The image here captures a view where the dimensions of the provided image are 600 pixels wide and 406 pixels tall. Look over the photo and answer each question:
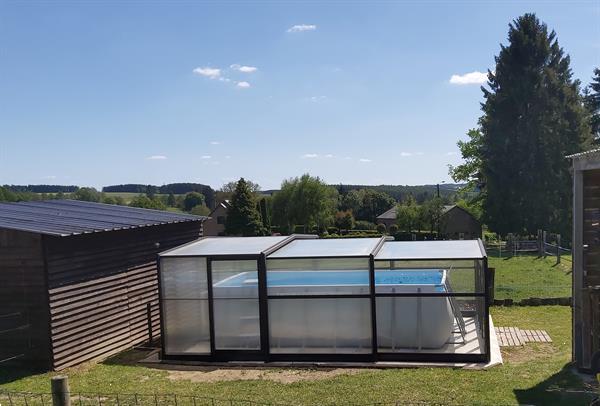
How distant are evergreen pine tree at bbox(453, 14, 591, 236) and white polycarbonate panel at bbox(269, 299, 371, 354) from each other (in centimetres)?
2738

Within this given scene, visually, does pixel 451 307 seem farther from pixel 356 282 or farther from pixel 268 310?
pixel 268 310

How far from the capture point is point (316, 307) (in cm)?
941

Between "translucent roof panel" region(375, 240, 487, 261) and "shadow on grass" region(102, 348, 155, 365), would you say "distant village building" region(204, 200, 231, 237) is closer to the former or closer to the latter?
"shadow on grass" region(102, 348, 155, 365)

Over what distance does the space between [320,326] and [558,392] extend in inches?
158

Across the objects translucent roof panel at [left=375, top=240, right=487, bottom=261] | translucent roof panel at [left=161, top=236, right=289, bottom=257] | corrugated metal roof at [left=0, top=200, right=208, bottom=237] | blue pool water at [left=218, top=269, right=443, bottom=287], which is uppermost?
corrugated metal roof at [left=0, top=200, right=208, bottom=237]

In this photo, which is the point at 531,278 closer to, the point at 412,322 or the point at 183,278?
the point at 412,322

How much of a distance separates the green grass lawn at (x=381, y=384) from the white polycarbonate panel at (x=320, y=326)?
74 cm

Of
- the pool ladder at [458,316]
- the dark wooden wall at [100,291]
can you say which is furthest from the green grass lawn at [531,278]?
the dark wooden wall at [100,291]

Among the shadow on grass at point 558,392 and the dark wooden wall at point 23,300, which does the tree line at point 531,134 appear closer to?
the shadow on grass at point 558,392

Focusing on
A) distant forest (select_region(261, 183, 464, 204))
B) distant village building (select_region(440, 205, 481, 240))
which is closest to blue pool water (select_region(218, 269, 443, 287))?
distant village building (select_region(440, 205, 481, 240))

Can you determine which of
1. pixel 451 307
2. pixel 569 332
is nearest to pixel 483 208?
pixel 569 332

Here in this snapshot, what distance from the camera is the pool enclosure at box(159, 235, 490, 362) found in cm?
924

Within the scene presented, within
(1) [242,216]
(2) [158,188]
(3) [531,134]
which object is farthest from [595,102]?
(2) [158,188]

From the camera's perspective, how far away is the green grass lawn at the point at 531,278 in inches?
612
